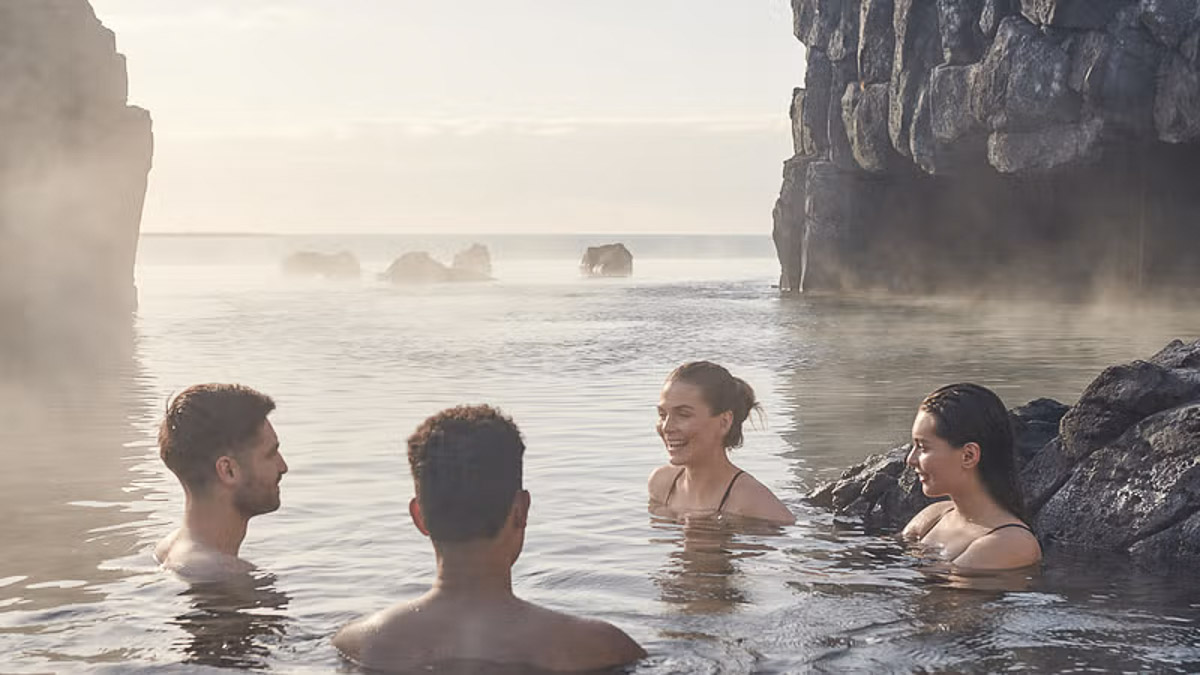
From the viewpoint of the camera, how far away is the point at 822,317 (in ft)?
142

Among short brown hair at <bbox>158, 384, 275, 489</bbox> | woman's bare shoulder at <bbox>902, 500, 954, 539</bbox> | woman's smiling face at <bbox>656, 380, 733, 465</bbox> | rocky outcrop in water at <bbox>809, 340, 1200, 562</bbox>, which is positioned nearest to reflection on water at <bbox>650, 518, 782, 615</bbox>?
woman's smiling face at <bbox>656, 380, 733, 465</bbox>

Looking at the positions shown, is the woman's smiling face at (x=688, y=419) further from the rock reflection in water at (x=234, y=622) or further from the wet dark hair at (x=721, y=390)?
the rock reflection in water at (x=234, y=622)

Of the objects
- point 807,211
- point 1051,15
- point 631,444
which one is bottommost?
point 631,444

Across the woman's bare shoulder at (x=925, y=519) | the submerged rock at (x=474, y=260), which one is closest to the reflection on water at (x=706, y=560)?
the woman's bare shoulder at (x=925, y=519)

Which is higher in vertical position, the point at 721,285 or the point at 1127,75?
the point at 1127,75

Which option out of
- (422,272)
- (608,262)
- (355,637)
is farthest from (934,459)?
(608,262)

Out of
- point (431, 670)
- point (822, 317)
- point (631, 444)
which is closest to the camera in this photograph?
point (431, 670)

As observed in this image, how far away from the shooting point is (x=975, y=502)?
9023 millimetres

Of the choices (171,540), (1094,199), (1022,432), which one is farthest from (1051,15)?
(171,540)

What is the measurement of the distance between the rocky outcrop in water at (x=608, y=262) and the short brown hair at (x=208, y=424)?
96.2m

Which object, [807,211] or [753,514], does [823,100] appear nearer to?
[807,211]

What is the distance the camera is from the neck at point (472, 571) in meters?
5.85

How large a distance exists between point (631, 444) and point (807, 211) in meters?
39.8

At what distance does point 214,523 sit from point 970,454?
13.3 feet
